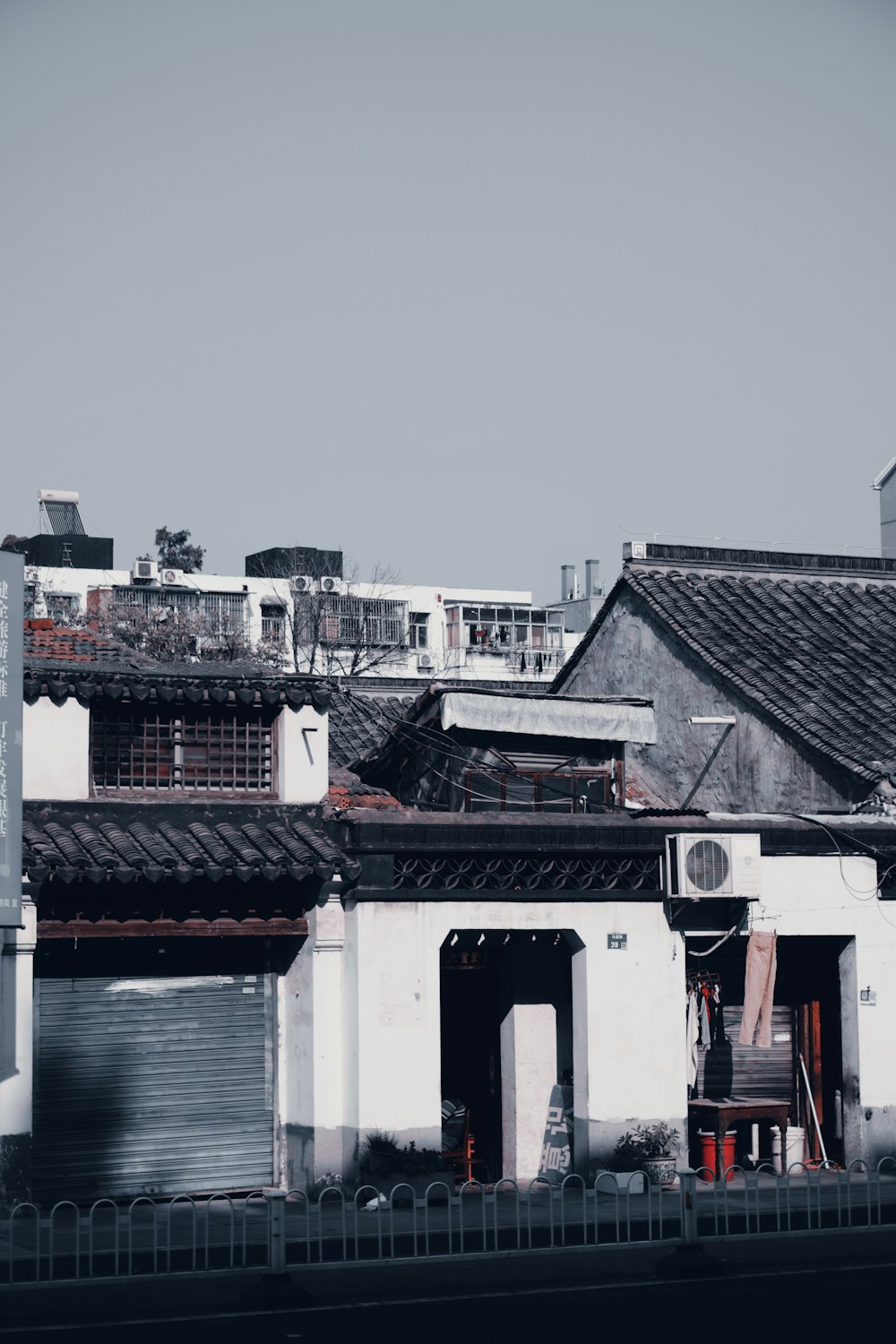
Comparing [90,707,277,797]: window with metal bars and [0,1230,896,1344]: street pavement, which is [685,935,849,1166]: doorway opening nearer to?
[0,1230,896,1344]: street pavement

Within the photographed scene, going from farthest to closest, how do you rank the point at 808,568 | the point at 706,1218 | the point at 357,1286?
the point at 808,568, the point at 706,1218, the point at 357,1286

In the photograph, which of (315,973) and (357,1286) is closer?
(357,1286)

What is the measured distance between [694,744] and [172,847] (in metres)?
10.7

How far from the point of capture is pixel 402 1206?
22250mm

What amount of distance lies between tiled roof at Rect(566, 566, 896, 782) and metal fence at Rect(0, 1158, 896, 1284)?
6.38m

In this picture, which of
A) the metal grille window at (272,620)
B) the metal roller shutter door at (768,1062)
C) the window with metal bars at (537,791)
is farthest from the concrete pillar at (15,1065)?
the metal grille window at (272,620)

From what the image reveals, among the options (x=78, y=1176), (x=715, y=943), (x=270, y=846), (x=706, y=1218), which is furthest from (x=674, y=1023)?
(x=78, y=1176)

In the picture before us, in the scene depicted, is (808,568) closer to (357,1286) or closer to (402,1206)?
(402,1206)

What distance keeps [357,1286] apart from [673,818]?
927 cm

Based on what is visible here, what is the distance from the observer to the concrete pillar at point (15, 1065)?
69.2ft

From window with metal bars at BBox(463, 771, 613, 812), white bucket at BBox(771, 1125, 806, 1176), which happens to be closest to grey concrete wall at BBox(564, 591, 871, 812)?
window with metal bars at BBox(463, 771, 613, 812)

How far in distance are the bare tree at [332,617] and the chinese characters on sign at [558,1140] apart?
3546cm

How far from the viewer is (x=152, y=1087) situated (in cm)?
2278

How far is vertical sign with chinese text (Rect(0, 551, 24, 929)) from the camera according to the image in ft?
64.3
